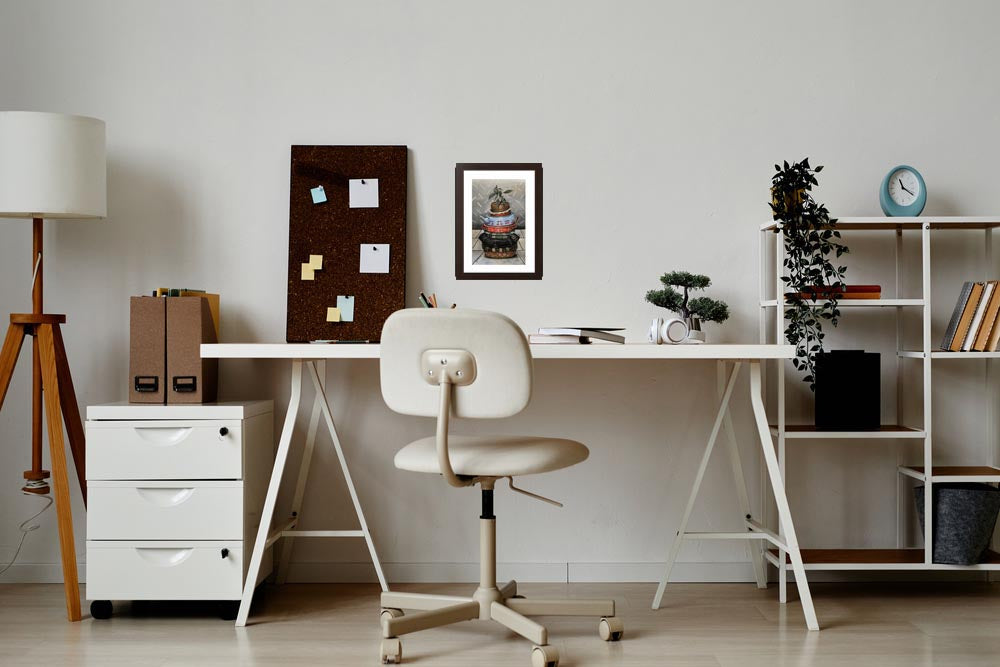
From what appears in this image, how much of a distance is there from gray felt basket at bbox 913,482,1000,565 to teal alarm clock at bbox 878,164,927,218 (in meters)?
0.93

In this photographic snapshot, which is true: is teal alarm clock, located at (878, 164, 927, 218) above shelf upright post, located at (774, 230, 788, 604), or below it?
above

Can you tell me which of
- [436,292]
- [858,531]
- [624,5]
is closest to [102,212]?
[436,292]

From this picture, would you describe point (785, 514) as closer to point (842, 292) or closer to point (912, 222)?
point (842, 292)

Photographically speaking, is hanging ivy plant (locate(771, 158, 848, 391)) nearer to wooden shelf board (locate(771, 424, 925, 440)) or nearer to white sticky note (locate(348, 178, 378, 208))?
wooden shelf board (locate(771, 424, 925, 440))

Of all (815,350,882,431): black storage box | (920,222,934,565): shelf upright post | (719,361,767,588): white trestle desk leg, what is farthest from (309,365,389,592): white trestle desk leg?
(920,222,934,565): shelf upright post

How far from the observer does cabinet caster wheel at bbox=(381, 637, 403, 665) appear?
216cm

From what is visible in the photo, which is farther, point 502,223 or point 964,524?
point 502,223

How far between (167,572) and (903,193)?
2.67 meters

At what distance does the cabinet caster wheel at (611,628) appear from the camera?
2.32 metres

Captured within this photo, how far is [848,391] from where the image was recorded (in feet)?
8.91

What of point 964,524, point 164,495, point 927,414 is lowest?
point 964,524

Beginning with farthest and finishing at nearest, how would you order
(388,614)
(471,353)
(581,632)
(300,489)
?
(300,489), (581,632), (388,614), (471,353)

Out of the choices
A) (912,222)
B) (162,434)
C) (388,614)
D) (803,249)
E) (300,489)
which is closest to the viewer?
(388,614)

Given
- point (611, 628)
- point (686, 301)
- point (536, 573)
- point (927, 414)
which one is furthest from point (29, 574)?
point (927, 414)
